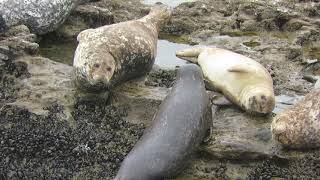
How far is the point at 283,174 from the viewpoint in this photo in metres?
5.92

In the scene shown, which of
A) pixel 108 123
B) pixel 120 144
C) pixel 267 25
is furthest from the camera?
pixel 267 25

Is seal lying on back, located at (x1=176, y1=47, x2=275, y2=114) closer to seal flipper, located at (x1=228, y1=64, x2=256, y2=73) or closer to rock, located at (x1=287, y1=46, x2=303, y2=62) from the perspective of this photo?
seal flipper, located at (x1=228, y1=64, x2=256, y2=73)

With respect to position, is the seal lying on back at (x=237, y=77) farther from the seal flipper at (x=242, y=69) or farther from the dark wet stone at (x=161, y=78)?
the dark wet stone at (x=161, y=78)

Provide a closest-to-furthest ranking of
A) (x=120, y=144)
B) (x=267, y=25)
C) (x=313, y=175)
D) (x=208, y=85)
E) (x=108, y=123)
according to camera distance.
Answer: (x=313, y=175), (x=120, y=144), (x=108, y=123), (x=208, y=85), (x=267, y=25)

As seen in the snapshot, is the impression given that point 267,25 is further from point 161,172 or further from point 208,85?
point 161,172

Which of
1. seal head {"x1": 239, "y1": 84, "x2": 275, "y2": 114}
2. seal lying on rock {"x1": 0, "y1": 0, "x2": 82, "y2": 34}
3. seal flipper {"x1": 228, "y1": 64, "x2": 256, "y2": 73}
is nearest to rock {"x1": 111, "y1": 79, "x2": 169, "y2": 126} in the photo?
seal flipper {"x1": 228, "y1": 64, "x2": 256, "y2": 73}

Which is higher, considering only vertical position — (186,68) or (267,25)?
(186,68)

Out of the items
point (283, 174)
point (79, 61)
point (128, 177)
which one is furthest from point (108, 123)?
point (283, 174)

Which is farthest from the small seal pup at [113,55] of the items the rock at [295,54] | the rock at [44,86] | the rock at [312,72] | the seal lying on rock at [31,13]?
the rock at [312,72]

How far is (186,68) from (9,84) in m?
2.21

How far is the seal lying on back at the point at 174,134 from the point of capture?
554 cm

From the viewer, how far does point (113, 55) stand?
768cm

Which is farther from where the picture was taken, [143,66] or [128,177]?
[143,66]

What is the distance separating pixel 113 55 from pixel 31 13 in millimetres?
1970
